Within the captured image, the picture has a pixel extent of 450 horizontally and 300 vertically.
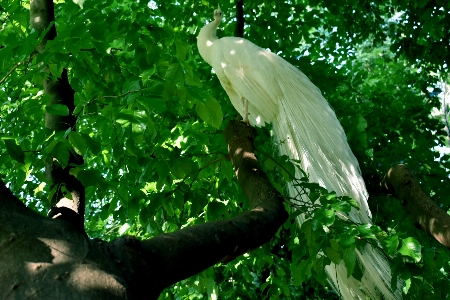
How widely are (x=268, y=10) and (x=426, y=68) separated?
2.36 meters

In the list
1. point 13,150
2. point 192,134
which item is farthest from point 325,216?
point 192,134

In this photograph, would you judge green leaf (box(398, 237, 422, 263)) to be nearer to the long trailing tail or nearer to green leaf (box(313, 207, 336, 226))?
green leaf (box(313, 207, 336, 226))

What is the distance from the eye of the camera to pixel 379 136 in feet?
17.1

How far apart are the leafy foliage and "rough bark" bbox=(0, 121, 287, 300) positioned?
38cm

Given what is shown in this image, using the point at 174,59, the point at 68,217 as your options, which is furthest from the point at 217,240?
the point at 174,59

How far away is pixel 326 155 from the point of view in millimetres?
3246

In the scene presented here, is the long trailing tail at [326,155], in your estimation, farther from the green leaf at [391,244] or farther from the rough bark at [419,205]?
the green leaf at [391,244]

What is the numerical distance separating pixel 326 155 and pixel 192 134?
38.4 inches

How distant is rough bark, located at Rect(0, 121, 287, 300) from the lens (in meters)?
0.94

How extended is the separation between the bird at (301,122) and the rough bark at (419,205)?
0.24 m

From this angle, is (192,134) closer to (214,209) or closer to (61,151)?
(214,209)

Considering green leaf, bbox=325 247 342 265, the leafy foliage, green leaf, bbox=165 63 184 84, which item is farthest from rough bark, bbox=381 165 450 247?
green leaf, bbox=165 63 184 84

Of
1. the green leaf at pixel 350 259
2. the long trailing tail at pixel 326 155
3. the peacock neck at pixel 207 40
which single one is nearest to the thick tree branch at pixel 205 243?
the green leaf at pixel 350 259

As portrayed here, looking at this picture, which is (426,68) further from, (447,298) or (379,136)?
(447,298)
